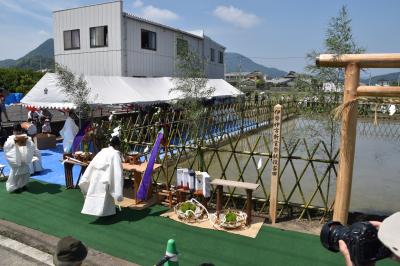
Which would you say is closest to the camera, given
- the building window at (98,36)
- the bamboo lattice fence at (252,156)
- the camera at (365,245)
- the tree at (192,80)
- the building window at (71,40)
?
the camera at (365,245)

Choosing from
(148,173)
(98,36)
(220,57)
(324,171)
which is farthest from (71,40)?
(324,171)

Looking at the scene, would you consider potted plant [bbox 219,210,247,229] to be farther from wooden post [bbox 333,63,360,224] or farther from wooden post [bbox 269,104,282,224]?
wooden post [bbox 333,63,360,224]

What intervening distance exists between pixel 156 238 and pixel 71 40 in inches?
602

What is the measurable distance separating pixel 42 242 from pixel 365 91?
5399mm

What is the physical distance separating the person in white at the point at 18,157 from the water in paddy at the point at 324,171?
416 centimetres

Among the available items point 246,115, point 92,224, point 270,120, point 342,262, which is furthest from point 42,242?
point 270,120

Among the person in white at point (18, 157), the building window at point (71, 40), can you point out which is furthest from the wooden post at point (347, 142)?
the building window at point (71, 40)

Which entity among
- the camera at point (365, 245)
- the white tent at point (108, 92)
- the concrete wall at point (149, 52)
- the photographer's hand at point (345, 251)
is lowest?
the photographer's hand at point (345, 251)

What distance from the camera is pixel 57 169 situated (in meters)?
9.92

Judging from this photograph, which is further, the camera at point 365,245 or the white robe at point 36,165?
the white robe at point 36,165

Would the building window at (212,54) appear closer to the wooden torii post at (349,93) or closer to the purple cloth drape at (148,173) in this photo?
the purple cloth drape at (148,173)

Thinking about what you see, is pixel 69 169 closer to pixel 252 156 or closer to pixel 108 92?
pixel 252 156

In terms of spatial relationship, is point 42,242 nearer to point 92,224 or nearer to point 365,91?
point 92,224

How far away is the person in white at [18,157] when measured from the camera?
7508 millimetres
